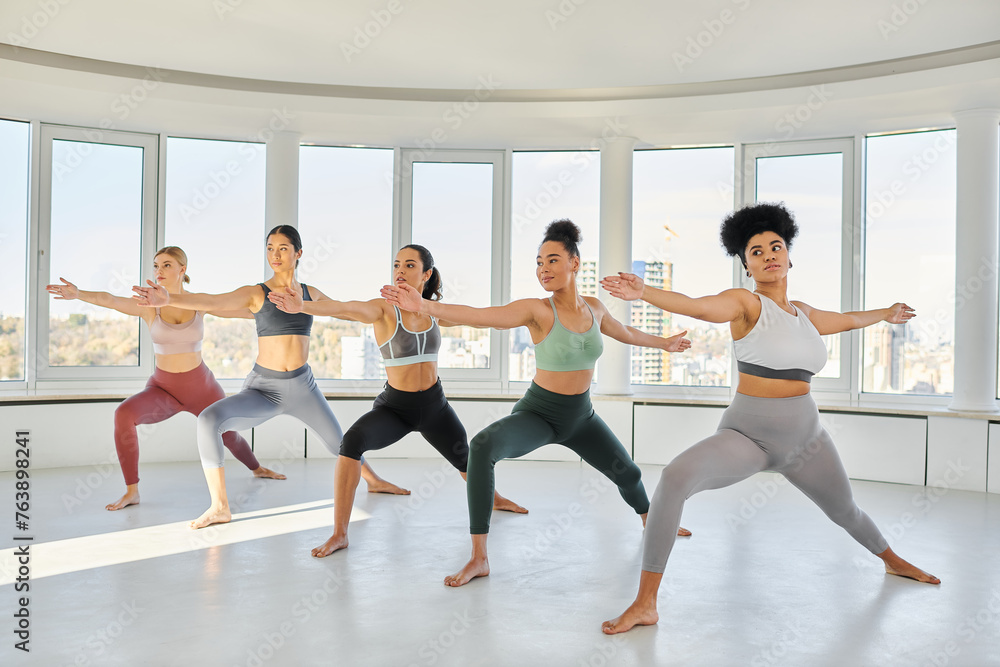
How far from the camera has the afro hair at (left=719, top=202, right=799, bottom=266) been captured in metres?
2.82

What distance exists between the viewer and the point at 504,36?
460 centimetres

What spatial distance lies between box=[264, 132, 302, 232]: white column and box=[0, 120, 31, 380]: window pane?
181 cm

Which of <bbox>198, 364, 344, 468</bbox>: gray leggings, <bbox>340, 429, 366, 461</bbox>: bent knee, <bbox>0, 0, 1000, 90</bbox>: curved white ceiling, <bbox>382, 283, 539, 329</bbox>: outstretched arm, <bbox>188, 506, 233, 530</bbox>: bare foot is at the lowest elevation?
<bbox>188, 506, 233, 530</bbox>: bare foot

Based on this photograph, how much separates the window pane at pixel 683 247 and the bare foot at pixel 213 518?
379cm

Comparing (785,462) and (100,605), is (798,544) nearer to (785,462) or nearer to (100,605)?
(785,462)

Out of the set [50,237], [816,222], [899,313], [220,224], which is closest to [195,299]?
[220,224]

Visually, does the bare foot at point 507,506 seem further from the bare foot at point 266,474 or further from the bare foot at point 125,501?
the bare foot at point 125,501

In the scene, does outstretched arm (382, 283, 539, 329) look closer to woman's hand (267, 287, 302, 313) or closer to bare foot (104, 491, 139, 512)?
woman's hand (267, 287, 302, 313)

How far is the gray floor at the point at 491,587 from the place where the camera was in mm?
2309

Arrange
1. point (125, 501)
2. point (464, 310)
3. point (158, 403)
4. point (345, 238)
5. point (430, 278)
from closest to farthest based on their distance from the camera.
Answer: point (464, 310)
point (430, 278)
point (125, 501)
point (158, 403)
point (345, 238)

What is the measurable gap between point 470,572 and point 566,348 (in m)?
0.97

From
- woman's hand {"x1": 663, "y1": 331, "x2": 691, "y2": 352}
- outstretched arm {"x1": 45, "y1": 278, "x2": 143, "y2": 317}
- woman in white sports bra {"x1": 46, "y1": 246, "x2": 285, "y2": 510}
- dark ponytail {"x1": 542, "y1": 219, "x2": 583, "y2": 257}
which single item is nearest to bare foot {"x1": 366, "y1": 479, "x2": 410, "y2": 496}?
woman in white sports bra {"x1": 46, "y1": 246, "x2": 285, "y2": 510}

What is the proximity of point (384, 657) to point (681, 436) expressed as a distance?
13.1 feet

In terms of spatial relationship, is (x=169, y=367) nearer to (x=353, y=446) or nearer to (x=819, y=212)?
(x=353, y=446)
